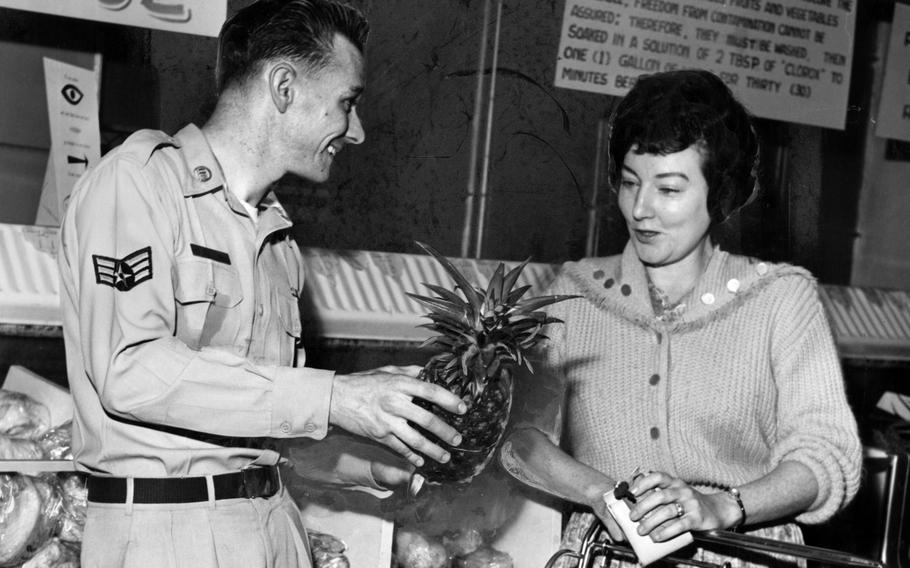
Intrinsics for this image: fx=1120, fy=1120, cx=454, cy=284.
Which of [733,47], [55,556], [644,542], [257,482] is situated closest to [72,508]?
[55,556]

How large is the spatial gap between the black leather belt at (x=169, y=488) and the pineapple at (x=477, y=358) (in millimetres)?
343

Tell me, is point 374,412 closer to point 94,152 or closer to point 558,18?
point 94,152

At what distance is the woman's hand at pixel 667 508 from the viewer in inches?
82.2

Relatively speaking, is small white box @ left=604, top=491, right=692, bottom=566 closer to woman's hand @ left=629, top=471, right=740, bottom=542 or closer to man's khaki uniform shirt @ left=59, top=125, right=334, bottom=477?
woman's hand @ left=629, top=471, right=740, bottom=542

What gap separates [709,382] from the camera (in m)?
2.49

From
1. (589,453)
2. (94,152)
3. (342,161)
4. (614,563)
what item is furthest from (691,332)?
(94,152)

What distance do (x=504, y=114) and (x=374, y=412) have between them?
82.6 inches

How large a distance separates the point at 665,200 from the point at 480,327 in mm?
611

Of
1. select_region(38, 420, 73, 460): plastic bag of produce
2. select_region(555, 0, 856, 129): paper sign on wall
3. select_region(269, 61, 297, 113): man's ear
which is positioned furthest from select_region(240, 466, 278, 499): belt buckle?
select_region(555, 0, 856, 129): paper sign on wall

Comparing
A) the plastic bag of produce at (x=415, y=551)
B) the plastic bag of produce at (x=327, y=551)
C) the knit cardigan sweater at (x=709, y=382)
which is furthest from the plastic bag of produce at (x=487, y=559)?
the knit cardigan sweater at (x=709, y=382)

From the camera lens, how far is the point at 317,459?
2.45m

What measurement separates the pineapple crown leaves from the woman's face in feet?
1.39

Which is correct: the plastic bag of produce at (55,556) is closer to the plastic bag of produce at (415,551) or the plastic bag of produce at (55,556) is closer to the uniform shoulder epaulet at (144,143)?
the plastic bag of produce at (415,551)

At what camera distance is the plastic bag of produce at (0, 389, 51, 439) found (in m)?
2.70
